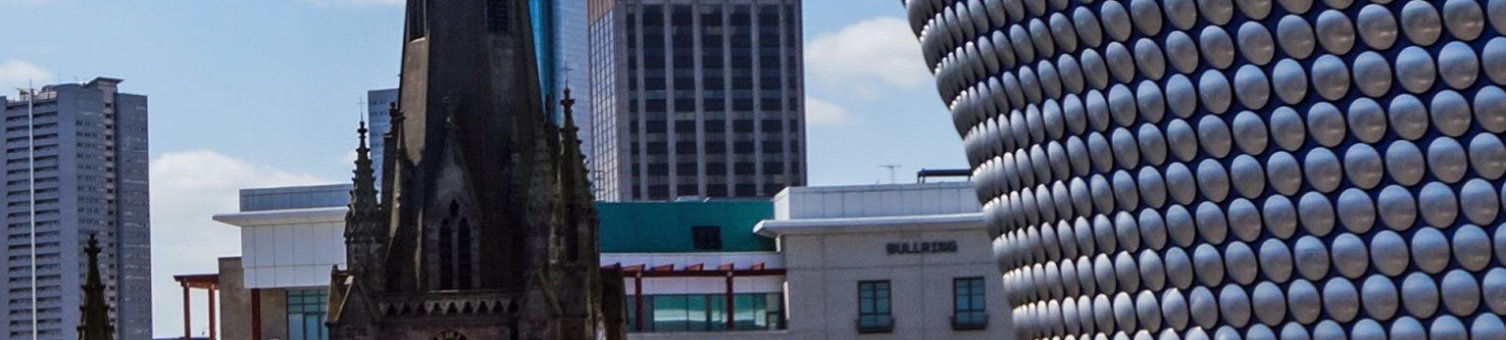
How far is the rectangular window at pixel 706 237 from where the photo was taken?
128125 millimetres

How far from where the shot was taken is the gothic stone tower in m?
91.2

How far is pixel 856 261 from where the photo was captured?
121250mm

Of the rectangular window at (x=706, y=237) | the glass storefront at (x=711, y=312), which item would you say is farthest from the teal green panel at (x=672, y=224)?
the glass storefront at (x=711, y=312)

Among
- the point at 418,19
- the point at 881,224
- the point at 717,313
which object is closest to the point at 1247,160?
the point at 418,19

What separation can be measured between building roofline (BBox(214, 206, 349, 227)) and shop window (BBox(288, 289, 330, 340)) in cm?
299

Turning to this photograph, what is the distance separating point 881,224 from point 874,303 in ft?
9.99

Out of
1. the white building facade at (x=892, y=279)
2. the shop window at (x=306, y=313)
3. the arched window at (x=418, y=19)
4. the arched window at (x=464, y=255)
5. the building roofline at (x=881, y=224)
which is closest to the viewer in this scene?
the arched window at (x=464, y=255)

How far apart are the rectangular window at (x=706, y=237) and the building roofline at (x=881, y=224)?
21.9ft

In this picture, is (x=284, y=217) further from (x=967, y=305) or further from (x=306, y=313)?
(x=967, y=305)

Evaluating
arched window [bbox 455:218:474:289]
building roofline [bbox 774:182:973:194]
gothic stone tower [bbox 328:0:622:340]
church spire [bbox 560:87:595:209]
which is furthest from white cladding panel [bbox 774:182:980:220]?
arched window [bbox 455:218:474:289]

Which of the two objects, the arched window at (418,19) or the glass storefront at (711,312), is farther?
the glass storefront at (711,312)

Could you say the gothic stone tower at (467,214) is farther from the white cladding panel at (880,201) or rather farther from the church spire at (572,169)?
the white cladding panel at (880,201)

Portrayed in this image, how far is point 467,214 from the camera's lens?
91500 millimetres

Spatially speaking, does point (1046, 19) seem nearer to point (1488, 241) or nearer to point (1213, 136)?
point (1213, 136)
